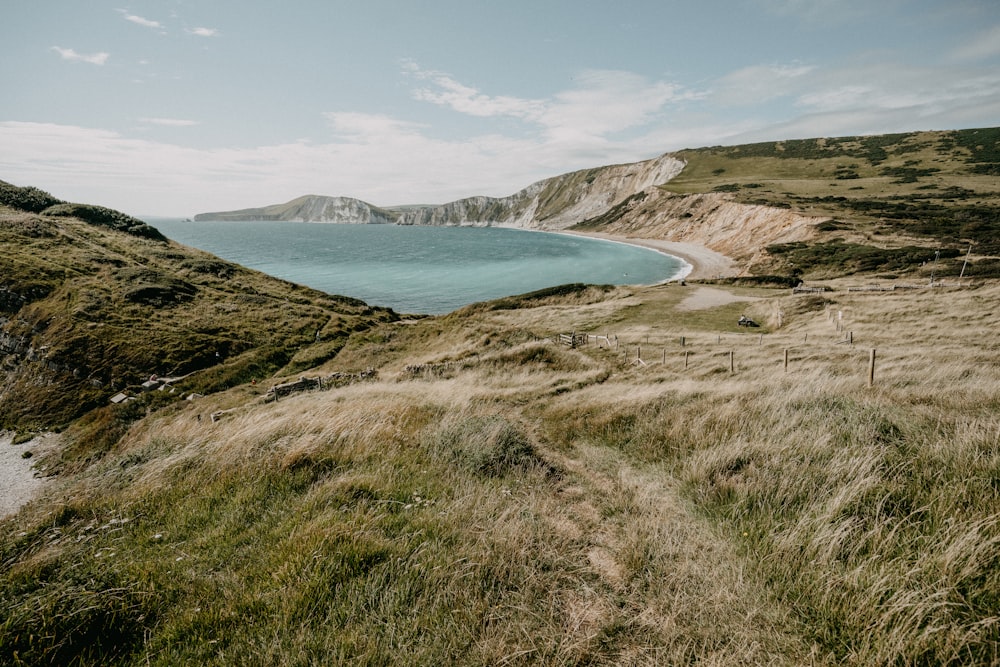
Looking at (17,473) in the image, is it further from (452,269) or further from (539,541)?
(452,269)

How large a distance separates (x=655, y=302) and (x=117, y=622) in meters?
44.5

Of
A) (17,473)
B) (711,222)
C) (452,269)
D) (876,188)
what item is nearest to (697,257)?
(711,222)

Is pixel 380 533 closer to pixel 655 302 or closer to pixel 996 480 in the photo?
pixel 996 480

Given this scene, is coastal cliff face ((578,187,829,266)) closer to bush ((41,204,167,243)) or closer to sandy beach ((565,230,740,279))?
sandy beach ((565,230,740,279))

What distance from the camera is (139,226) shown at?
237 feet

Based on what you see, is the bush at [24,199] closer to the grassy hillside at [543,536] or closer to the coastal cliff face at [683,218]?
the grassy hillside at [543,536]

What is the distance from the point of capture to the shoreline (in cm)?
7138

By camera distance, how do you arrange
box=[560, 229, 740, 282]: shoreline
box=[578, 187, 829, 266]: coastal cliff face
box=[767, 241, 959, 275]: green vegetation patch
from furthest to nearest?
box=[578, 187, 829, 266]: coastal cliff face
box=[560, 229, 740, 282]: shoreline
box=[767, 241, 959, 275]: green vegetation patch

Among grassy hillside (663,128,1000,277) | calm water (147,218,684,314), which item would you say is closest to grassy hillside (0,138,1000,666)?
calm water (147,218,684,314)

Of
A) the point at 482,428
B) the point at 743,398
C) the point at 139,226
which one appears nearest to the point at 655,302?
the point at 743,398

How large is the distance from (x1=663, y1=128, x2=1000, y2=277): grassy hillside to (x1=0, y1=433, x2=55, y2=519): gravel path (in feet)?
248

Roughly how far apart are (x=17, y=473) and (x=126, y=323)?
18661 millimetres

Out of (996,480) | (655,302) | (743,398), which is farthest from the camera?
(655,302)

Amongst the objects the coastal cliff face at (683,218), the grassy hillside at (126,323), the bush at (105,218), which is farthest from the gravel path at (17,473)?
the coastal cliff face at (683,218)
